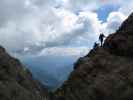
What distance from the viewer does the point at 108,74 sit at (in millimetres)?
70938

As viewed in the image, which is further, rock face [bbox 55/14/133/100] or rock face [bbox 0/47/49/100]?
rock face [bbox 55/14/133/100]

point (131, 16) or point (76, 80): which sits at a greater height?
point (131, 16)

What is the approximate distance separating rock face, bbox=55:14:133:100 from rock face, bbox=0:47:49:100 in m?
13.2

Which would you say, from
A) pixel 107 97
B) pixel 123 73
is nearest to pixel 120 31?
pixel 123 73

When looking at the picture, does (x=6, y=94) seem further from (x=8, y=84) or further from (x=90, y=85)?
(x=90, y=85)

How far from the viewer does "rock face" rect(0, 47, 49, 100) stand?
51.9 meters

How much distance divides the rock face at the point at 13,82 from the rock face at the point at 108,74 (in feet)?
43.2

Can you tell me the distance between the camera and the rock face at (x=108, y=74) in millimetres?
65688

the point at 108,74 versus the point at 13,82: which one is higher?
the point at 13,82

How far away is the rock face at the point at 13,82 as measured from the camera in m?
A: 51.9

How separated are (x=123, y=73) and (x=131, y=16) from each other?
2584cm

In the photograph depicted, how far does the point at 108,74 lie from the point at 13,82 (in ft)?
84.4

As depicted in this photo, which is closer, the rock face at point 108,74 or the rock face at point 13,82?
the rock face at point 13,82

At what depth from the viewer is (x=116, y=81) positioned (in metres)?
67.0
